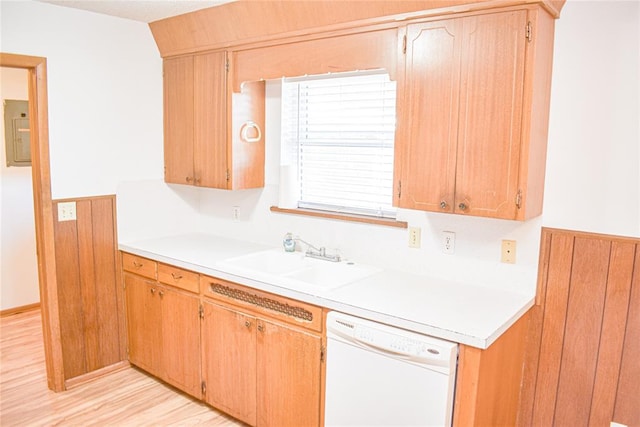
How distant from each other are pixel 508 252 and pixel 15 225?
4.07 metres

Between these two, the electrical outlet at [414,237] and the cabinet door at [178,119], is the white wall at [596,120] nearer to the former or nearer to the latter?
the electrical outlet at [414,237]

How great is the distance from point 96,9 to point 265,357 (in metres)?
2.29

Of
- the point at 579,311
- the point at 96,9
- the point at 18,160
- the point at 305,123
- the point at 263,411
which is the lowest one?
the point at 263,411

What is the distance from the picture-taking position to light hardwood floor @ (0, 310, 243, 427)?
9.29 feet

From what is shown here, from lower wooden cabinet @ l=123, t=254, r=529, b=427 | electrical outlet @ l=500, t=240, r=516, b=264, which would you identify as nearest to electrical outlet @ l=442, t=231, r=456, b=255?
electrical outlet @ l=500, t=240, r=516, b=264

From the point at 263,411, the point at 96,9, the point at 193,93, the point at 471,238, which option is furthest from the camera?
the point at 193,93

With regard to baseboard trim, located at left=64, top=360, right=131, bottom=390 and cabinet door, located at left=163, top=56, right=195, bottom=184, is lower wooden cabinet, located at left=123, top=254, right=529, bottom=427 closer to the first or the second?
baseboard trim, located at left=64, top=360, right=131, bottom=390

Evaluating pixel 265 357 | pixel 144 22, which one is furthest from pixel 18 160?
pixel 265 357

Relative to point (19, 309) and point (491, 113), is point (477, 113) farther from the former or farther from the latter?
point (19, 309)

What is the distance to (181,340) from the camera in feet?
9.85

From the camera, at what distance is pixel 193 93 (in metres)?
3.23

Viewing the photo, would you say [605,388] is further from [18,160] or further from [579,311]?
[18,160]

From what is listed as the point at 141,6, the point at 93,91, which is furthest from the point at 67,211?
the point at 141,6

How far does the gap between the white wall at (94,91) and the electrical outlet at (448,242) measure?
2.08 meters
